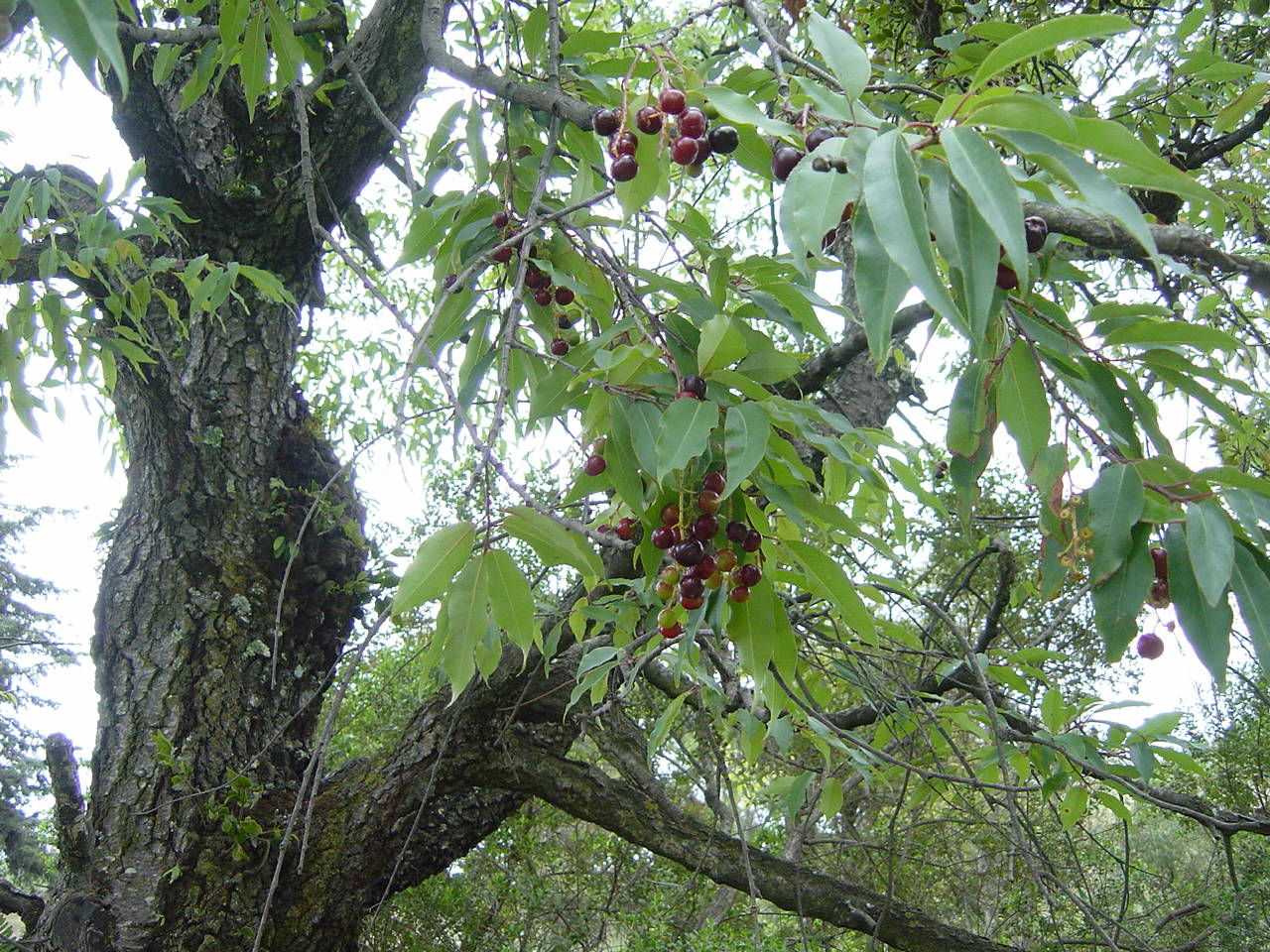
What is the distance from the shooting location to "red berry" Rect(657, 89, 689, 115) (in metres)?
0.94

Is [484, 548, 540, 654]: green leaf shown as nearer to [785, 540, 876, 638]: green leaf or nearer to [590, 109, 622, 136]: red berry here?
[785, 540, 876, 638]: green leaf

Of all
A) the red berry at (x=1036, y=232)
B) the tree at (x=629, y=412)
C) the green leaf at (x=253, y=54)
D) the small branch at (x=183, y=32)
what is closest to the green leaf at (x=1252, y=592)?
the tree at (x=629, y=412)

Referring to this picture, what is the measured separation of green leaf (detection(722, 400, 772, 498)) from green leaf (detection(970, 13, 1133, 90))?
1.12 feet

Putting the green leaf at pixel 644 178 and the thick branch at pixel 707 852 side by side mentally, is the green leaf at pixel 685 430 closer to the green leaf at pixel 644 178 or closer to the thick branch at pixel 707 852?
the green leaf at pixel 644 178

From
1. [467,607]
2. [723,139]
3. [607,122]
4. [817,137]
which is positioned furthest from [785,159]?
[467,607]

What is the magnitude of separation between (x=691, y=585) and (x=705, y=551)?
0.04 m

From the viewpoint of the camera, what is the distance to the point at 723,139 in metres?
0.99

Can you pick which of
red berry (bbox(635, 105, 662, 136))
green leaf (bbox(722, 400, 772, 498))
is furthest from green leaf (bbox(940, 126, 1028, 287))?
red berry (bbox(635, 105, 662, 136))

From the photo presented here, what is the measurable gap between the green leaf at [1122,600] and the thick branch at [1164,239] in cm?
24

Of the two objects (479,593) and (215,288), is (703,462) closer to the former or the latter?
(479,593)

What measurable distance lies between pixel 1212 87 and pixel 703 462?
2042 mm

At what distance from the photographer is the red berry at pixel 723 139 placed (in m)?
0.99

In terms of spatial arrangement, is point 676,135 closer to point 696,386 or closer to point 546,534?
point 696,386

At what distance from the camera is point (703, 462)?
102 cm
